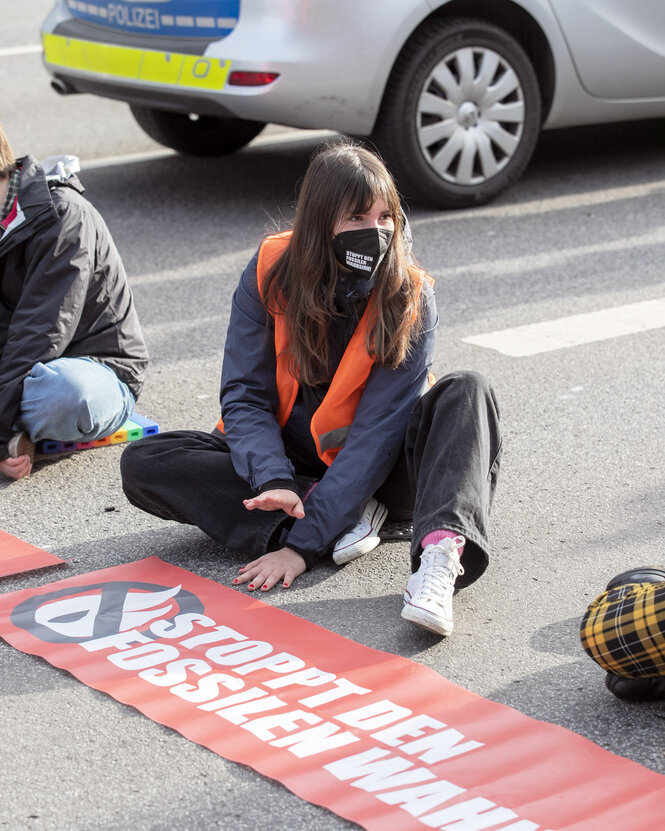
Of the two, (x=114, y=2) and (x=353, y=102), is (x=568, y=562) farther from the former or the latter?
(x=114, y=2)

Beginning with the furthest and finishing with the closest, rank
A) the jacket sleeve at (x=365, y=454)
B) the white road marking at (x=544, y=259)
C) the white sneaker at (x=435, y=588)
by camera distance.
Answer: the white road marking at (x=544, y=259)
the jacket sleeve at (x=365, y=454)
the white sneaker at (x=435, y=588)

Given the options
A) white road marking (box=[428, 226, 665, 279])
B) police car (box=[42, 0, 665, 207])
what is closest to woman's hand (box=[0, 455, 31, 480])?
white road marking (box=[428, 226, 665, 279])

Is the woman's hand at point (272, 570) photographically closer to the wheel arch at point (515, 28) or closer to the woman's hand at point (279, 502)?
the woman's hand at point (279, 502)

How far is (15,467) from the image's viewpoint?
3939 mm

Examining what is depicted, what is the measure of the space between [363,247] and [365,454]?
0.51 meters

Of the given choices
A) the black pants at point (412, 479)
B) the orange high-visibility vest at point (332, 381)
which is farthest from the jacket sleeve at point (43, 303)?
the orange high-visibility vest at point (332, 381)

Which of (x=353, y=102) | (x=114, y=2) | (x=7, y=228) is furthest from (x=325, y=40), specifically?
(x=7, y=228)

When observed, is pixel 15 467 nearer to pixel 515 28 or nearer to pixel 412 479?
A: pixel 412 479

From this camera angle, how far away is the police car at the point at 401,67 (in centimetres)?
611

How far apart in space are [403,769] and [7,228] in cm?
219

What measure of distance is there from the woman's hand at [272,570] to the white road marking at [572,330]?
1.84 metres

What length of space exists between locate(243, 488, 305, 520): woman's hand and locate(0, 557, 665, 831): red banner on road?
8.6 inches

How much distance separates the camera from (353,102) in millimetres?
6250

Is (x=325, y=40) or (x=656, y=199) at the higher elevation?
(x=325, y=40)
